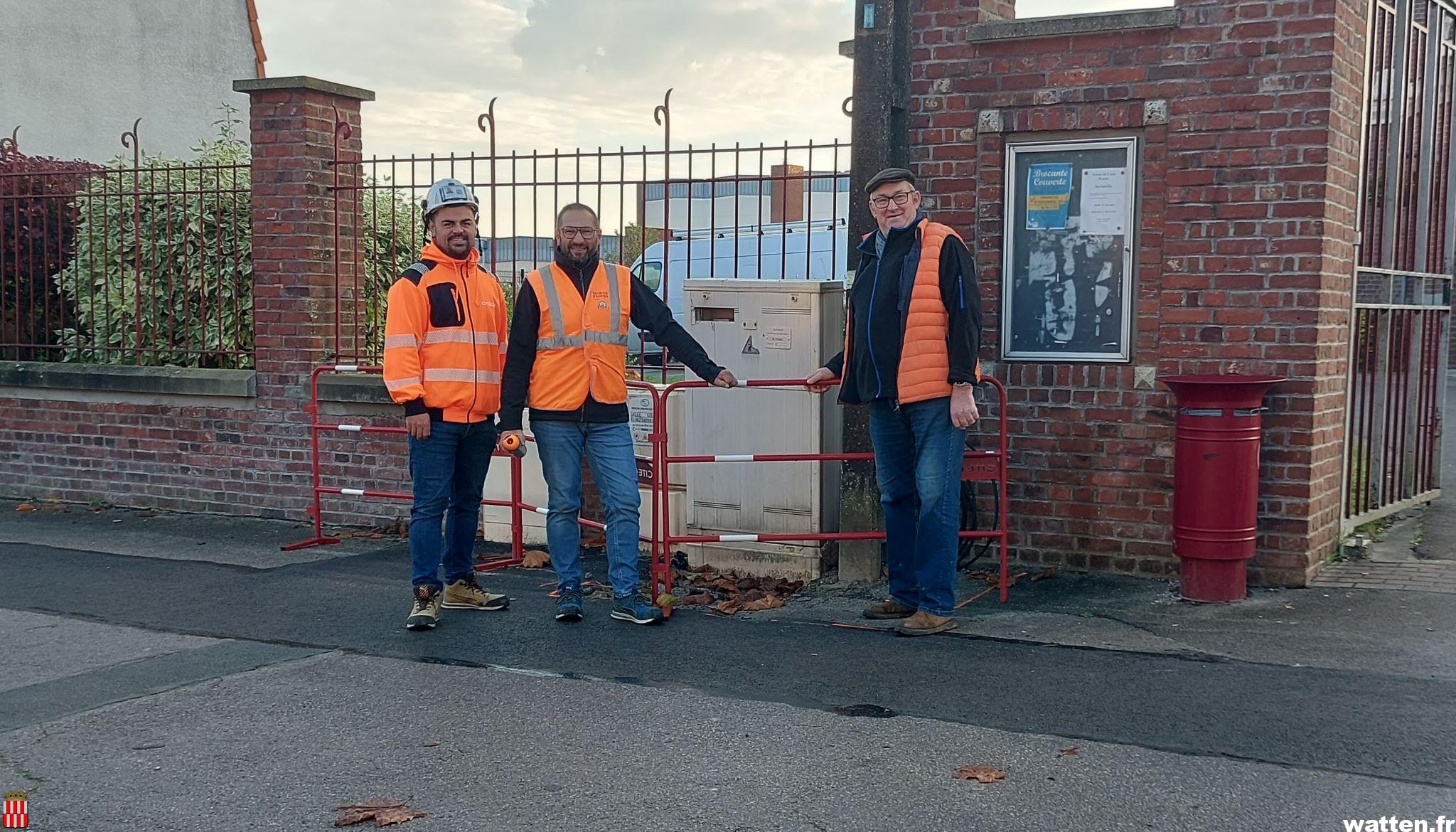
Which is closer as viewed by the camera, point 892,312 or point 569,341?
point 892,312

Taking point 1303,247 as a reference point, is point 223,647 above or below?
below

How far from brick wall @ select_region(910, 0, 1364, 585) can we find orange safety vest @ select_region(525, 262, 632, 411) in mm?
2072

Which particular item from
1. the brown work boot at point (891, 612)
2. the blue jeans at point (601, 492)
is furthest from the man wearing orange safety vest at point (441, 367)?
the brown work boot at point (891, 612)

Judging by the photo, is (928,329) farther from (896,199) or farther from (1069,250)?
(1069,250)

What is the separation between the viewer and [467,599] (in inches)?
267

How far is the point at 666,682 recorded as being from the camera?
540cm

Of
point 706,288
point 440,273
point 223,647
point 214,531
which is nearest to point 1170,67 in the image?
point 706,288

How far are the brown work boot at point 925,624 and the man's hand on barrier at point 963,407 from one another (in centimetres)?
87

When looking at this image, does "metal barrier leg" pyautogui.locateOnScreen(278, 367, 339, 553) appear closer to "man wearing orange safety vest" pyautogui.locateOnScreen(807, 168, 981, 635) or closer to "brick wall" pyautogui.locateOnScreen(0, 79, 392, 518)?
"brick wall" pyautogui.locateOnScreen(0, 79, 392, 518)

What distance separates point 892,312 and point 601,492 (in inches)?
64.3

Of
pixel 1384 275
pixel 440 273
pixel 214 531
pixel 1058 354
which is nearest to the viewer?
pixel 440 273

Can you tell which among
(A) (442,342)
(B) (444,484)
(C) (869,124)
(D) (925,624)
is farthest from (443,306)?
(D) (925,624)

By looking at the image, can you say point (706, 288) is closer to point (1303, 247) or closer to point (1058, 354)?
point (1058, 354)

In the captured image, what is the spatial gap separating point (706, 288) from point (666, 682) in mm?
2618
